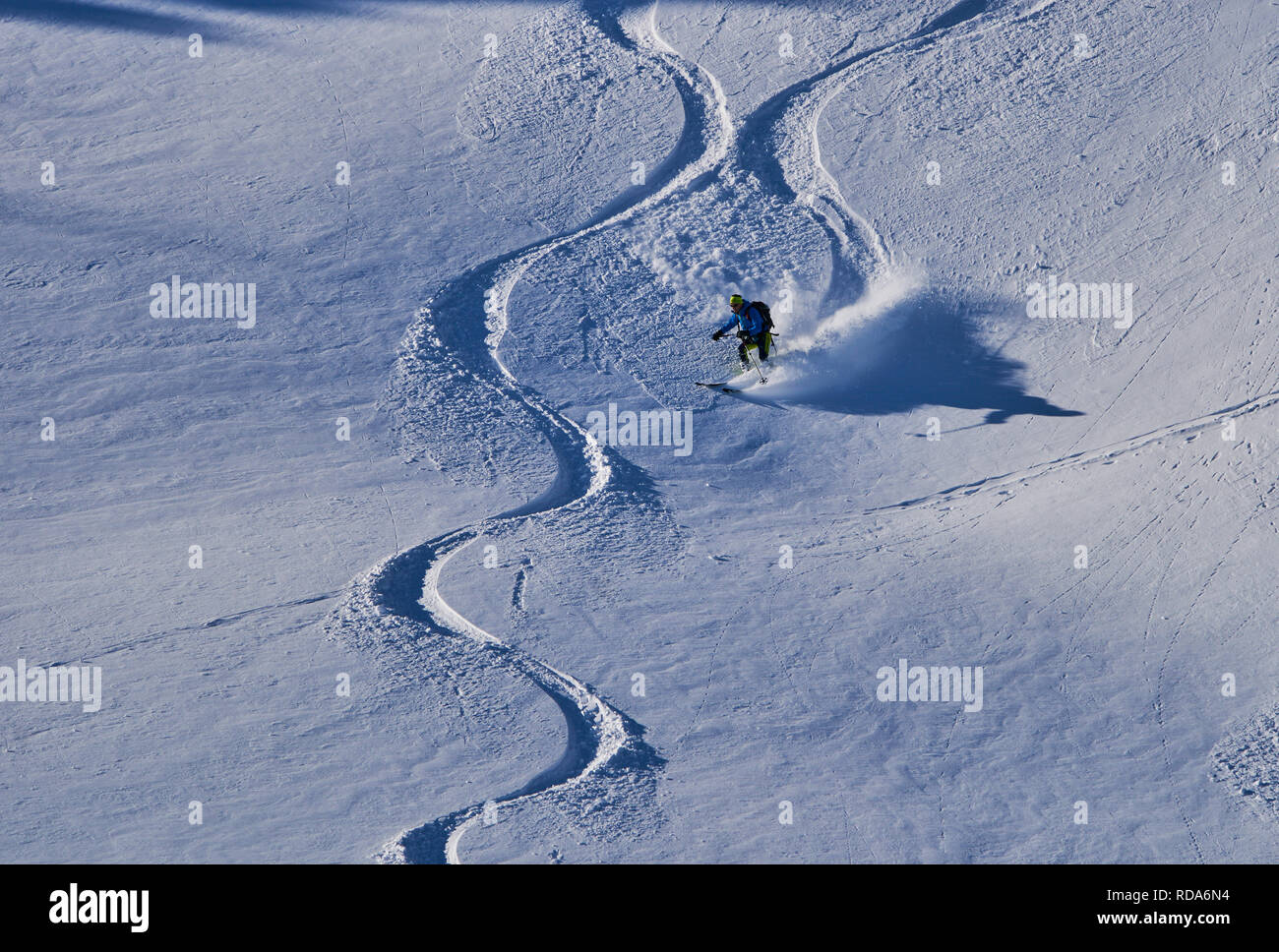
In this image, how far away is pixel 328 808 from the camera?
10.5m

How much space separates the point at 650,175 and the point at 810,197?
64.8 inches

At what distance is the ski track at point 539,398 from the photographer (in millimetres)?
10758

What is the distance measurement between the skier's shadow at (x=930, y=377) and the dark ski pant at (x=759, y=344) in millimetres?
488

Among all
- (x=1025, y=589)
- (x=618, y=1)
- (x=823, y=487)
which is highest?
(x=618, y=1)

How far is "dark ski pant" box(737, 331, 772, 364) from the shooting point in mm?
12188

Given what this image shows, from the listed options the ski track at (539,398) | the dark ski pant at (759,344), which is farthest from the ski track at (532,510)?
the dark ski pant at (759,344)

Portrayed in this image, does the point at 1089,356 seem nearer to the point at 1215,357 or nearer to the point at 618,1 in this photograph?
the point at 1215,357

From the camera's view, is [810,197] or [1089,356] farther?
[810,197]

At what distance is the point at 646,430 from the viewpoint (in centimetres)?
1228

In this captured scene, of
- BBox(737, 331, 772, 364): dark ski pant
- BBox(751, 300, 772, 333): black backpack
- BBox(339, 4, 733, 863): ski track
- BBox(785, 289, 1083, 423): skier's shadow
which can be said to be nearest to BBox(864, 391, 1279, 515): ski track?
BBox(785, 289, 1083, 423): skier's shadow

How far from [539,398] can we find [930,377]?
369 cm

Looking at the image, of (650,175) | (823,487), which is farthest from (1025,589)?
(650,175)

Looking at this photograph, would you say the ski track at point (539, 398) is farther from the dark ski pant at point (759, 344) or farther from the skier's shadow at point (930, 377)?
the dark ski pant at point (759, 344)

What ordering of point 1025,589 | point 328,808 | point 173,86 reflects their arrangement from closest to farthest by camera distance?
point 328,808 < point 1025,589 < point 173,86
